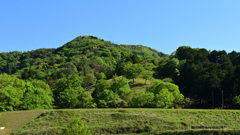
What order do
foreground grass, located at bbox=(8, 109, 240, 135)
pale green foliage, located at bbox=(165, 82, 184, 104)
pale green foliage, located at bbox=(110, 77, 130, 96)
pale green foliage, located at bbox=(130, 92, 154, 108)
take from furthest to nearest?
pale green foliage, located at bbox=(110, 77, 130, 96), pale green foliage, located at bbox=(165, 82, 184, 104), pale green foliage, located at bbox=(130, 92, 154, 108), foreground grass, located at bbox=(8, 109, 240, 135)

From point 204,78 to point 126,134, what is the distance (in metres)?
39.8

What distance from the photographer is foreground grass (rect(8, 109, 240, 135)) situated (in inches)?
1828

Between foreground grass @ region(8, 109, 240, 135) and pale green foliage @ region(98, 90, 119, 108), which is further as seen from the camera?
pale green foliage @ region(98, 90, 119, 108)

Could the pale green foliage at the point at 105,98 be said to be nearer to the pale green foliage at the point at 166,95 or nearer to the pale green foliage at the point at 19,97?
the pale green foliage at the point at 166,95

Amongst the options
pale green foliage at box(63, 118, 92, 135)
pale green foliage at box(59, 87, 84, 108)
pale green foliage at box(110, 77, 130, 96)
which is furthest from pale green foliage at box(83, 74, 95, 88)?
pale green foliage at box(63, 118, 92, 135)

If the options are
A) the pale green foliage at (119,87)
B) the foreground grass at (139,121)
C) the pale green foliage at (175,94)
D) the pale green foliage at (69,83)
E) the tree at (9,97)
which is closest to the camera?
the foreground grass at (139,121)

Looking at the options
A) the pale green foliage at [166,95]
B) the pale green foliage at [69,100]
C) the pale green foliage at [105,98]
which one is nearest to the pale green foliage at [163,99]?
the pale green foliage at [166,95]

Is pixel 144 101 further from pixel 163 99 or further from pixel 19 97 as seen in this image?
pixel 19 97

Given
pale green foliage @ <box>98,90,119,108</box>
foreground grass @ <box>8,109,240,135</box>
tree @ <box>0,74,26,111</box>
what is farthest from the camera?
pale green foliage @ <box>98,90,119,108</box>

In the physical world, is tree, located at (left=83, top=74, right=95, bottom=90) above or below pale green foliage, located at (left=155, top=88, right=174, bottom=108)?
above

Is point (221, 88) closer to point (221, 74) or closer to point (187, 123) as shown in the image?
point (221, 74)

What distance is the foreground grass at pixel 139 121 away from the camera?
46438mm

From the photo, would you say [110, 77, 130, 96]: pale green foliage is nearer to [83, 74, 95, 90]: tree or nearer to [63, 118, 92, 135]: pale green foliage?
[83, 74, 95, 90]: tree

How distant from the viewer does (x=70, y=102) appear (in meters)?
75.3
